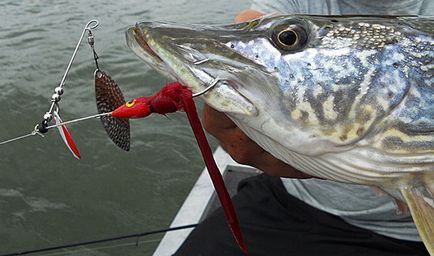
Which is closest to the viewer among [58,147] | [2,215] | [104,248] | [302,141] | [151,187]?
[302,141]

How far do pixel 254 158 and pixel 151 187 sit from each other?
3381 millimetres

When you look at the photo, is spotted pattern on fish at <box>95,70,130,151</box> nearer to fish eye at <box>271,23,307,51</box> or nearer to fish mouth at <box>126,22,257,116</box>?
fish mouth at <box>126,22,257,116</box>

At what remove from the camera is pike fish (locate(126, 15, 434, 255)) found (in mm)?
1277

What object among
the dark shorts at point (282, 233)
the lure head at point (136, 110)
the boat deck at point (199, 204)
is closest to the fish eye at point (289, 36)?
the lure head at point (136, 110)

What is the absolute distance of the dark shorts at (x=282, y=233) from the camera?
6.30ft

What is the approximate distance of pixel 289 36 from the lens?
1.34 metres

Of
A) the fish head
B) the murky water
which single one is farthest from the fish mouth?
the murky water

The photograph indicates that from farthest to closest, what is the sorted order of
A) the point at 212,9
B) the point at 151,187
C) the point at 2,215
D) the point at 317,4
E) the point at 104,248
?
1. the point at 212,9
2. the point at 151,187
3. the point at 2,215
4. the point at 104,248
5. the point at 317,4

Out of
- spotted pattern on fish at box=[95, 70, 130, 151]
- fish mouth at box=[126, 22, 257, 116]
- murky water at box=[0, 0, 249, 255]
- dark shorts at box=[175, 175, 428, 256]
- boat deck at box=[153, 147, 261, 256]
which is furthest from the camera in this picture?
murky water at box=[0, 0, 249, 255]

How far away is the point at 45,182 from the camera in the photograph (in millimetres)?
5055

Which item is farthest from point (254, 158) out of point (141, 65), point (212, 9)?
point (212, 9)

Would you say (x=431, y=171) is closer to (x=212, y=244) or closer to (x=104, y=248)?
(x=212, y=244)

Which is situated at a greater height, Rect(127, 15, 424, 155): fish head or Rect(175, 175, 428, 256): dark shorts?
Rect(127, 15, 424, 155): fish head

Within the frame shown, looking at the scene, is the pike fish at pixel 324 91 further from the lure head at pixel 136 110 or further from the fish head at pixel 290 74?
the lure head at pixel 136 110
